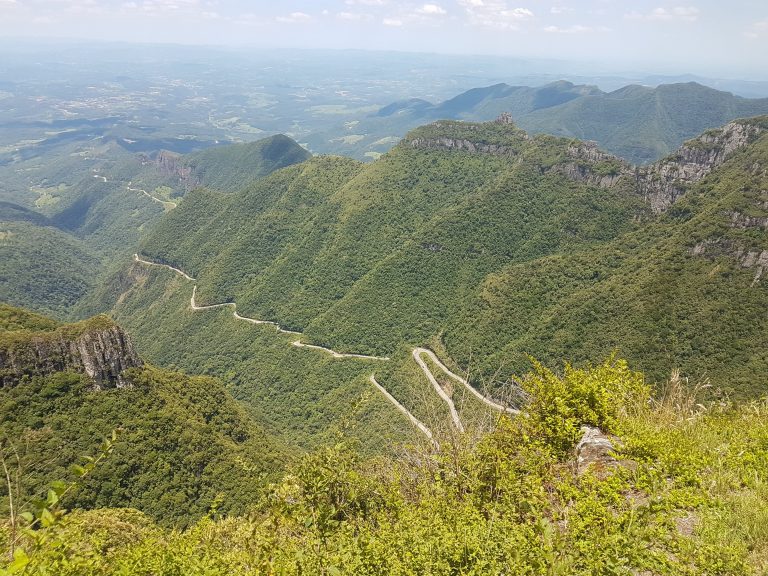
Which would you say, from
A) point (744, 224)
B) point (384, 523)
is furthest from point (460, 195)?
point (384, 523)

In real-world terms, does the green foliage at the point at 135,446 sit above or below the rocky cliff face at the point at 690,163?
below

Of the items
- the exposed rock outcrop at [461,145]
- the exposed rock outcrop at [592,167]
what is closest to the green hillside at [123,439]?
the exposed rock outcrop at [592,167]

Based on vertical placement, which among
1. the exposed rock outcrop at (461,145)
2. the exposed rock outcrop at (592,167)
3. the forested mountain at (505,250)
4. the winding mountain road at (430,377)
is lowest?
the winding mountain road at (430,377)

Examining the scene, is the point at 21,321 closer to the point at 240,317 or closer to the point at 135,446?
the point at 135,446

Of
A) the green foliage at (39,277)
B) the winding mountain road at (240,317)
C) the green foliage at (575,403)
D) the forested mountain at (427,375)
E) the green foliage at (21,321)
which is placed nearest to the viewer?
the forested mountain at (427,375)

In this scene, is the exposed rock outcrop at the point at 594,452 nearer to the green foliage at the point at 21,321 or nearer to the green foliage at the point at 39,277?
the green foliage at the point at 21,321

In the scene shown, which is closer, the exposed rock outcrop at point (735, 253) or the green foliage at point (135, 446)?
the green foliage at point (135, 446)
